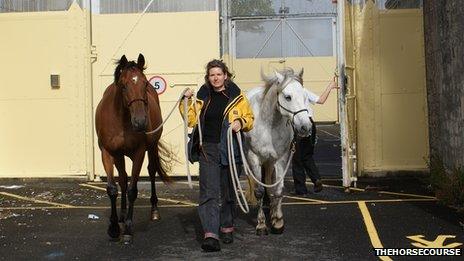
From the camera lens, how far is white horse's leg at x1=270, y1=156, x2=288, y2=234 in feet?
21.4

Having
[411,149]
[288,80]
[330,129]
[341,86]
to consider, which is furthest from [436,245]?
[330,129]

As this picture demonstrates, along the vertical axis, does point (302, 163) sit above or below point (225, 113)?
below

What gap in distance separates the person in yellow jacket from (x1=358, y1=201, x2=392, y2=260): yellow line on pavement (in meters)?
1.70

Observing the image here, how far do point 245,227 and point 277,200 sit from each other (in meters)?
0.71

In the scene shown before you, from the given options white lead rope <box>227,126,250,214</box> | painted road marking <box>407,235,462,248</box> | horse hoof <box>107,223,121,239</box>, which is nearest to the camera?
painted road marking <box>407,235,462,248</box>

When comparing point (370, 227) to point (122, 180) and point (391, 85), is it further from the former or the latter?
point (391, 85)

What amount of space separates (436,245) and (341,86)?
Answer: 3.78 meters

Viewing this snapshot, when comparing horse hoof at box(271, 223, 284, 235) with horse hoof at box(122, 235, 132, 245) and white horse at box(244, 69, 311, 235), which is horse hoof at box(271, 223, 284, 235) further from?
horse hoof at box(122, 235, 132, 245)

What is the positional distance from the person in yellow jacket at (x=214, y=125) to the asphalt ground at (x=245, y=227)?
1.79 ft

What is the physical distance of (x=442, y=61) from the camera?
26.1 feet

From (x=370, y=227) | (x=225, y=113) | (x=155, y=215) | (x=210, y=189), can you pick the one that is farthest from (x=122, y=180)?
(x=370, y=227)

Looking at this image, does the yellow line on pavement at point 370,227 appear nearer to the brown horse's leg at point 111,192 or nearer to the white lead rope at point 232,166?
the white lead rope at point 232,166

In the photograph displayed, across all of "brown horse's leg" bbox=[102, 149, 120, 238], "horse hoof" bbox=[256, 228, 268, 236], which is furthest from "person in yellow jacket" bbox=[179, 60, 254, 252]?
"brown horse's leg" bbox=[102, 149, 120, 238]

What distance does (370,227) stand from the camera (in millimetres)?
6695
